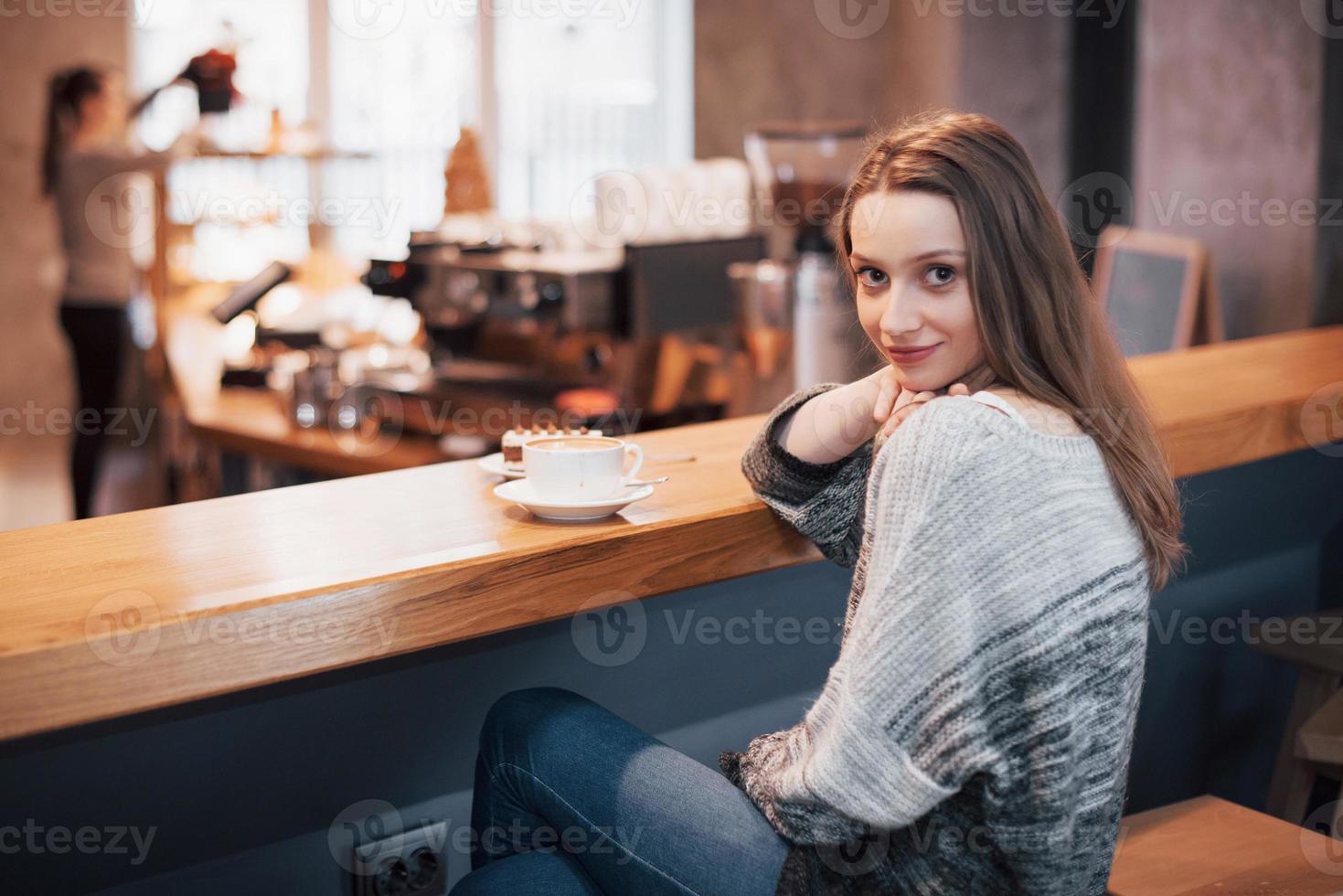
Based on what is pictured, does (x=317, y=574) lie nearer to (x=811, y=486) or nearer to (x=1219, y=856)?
(x=811, y=486)

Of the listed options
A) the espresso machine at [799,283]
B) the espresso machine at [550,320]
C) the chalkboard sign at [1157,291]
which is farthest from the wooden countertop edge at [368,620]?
the chalkboard sign at [1157,291]

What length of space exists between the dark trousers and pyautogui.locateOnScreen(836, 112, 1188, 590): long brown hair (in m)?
3.92

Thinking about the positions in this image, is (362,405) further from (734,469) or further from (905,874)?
(905,874)

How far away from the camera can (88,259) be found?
177 inches

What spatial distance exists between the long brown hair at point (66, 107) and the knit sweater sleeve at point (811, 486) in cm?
365

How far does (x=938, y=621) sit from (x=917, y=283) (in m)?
0.32

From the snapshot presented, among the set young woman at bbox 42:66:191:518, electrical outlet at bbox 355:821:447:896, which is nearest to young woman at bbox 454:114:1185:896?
electrical outlet at bbox 355:821:447:896

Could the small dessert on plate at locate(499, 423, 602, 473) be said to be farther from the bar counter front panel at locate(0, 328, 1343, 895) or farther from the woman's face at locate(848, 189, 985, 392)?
the woman's face at locate(848, 189, 985, 392)

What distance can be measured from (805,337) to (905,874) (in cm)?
167

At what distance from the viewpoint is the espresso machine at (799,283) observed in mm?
2723

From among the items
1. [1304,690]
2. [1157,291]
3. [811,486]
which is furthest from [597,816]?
[1157,291]

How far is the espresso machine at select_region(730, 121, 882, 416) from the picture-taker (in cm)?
272

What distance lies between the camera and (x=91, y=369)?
15.4 ft

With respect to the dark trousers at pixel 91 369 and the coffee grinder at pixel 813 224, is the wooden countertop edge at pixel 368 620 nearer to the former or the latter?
the coffee grinder at pixel 813 224
